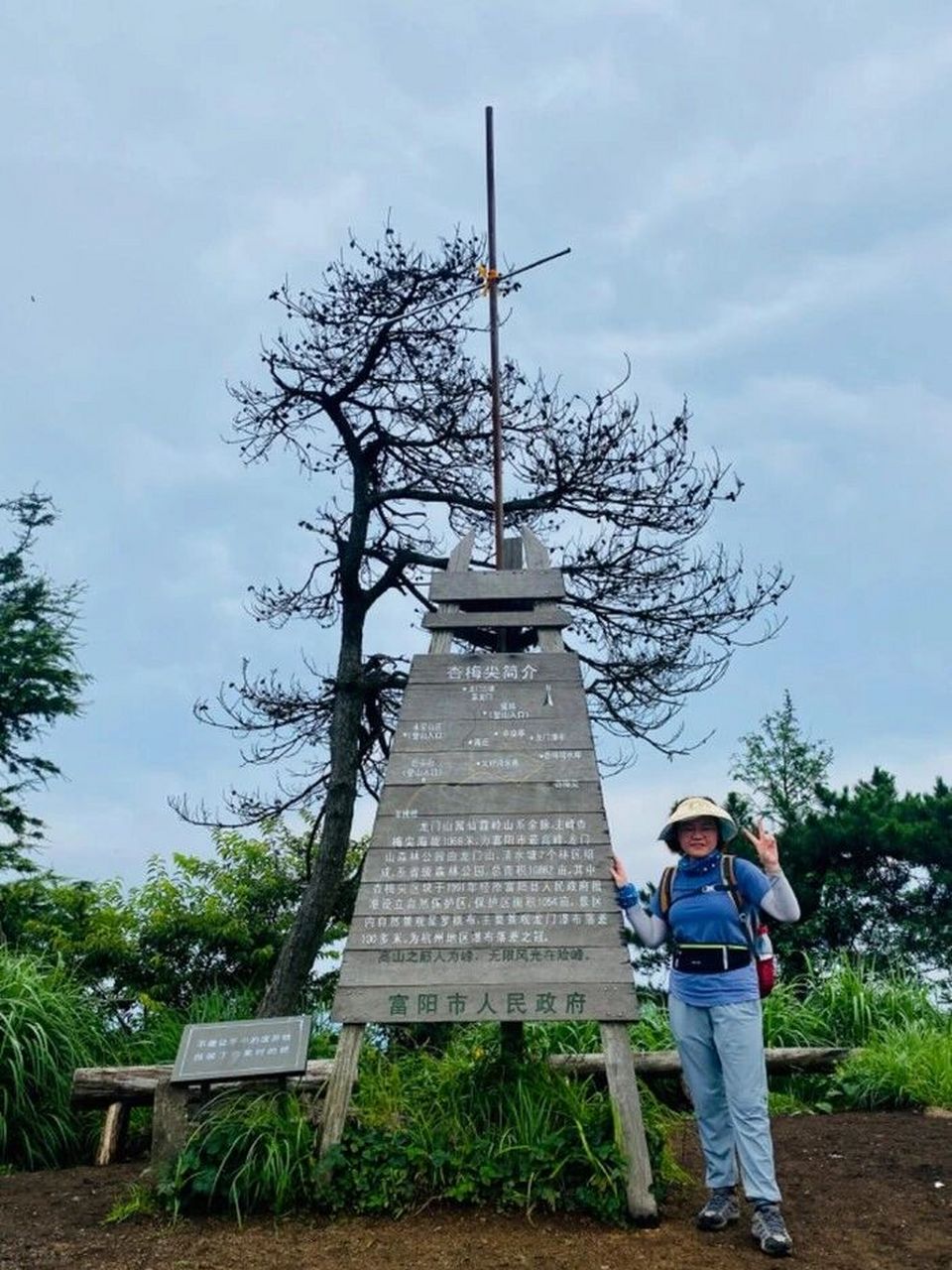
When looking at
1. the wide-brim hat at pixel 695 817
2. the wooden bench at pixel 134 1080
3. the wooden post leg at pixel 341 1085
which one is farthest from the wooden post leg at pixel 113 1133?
the wide-brim hat at pixel 695 817

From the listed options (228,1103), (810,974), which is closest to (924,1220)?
(228,1103)

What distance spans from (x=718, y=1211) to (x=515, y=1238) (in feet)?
2.78

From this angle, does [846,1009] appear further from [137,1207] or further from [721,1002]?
[137,1207]

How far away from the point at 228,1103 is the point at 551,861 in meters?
1.85

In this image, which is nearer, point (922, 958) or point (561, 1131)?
point (561, 1131)

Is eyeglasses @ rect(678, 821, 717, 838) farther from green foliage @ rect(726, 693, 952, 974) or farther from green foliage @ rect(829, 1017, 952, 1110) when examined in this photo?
green foliage @ rect(726, 693, 952, 974)

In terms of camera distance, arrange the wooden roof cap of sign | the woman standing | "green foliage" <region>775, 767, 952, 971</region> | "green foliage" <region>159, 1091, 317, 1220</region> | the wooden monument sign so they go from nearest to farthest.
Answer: the woman standing < "green foliage" <region>159, 1091, 317, 1220</region> < the wooden monument sign < the wooden roof cap of sign < "green foliage" <region>775, 767, 952, 971</region>

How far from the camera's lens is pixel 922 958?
1153 centimetres

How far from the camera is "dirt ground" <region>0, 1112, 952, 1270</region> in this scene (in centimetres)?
446

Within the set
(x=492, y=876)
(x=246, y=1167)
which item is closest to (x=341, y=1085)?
(x=246, y=1167)

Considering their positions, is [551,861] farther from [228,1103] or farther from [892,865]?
[892,865]

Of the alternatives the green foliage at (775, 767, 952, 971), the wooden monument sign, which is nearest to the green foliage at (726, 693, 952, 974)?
the green foliage at (775, 767, 952, 971)

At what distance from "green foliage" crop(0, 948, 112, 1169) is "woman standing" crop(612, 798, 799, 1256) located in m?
4.52

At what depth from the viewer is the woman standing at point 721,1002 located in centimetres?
459
